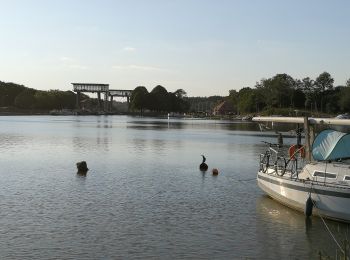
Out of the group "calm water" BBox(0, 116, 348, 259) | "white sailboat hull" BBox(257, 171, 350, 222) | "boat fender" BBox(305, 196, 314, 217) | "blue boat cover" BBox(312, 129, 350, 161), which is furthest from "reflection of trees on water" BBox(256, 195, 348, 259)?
"blue boat cover" BBox(312, 129, 350, 161)

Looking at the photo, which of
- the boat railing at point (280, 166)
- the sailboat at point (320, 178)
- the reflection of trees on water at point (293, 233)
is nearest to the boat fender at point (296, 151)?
the sailboat at point (320, 178)

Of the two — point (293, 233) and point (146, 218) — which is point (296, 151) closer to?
point (293, 233)

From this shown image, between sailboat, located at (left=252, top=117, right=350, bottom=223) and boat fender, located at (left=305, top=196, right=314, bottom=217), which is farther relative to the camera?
boat fender, located at (left=305, top=196, right=314, bottom=217)

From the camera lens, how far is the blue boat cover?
27.4m

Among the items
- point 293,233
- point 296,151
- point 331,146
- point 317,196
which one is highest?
point 331,146

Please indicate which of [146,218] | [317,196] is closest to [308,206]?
[317,196]

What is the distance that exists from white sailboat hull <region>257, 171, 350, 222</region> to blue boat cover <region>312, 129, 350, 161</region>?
203 cm

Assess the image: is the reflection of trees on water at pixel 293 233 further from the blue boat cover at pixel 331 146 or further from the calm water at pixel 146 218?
the blue boat cover at pixel 331 146

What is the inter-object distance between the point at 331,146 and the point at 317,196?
3318mm

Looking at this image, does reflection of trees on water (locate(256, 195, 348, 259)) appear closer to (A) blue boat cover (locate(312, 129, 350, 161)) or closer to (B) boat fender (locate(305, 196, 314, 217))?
(B) boat fender (locate(305, 196, 314, 217))

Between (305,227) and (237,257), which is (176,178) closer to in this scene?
(305,227)

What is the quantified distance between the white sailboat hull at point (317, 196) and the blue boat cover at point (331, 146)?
6.67ft

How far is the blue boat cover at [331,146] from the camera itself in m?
27.4

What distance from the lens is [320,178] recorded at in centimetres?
2647
